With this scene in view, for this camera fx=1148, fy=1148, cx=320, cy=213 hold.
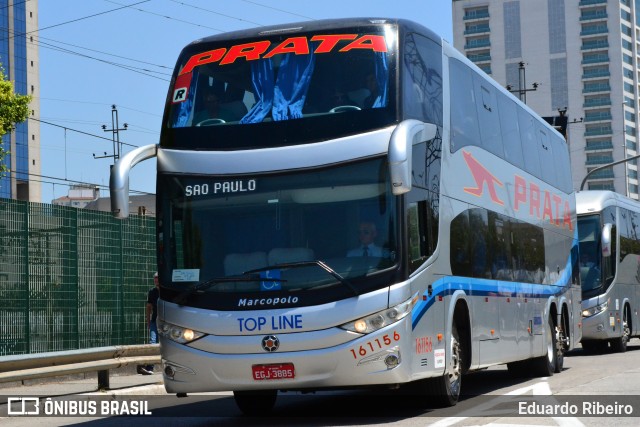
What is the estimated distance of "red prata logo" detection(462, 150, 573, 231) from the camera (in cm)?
1499

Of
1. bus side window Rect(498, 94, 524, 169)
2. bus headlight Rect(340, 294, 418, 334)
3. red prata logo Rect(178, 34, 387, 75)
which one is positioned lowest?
bus headlight Rect(340, 294, 418, 334)

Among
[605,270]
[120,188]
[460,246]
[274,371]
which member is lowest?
[274,371]

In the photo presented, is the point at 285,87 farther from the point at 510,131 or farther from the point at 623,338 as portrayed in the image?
Answer: the point at 623,338

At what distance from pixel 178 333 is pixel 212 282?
64cm

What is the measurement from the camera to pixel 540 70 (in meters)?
137

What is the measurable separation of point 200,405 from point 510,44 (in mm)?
126994

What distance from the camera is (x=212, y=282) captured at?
11.7m

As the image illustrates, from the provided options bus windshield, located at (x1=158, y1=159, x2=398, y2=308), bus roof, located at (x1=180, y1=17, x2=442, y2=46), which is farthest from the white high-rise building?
bus windshield, located at (x1=158, y1=159, x2=398, y2=308)

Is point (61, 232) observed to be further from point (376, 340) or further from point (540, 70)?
point (540, 70)

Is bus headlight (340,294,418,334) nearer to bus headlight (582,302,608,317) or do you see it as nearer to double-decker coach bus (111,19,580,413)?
double-decker coach bus (111,19,580,413)

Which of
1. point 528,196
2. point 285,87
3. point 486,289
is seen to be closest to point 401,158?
point 285,87

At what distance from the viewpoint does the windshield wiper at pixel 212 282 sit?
11.6 metres

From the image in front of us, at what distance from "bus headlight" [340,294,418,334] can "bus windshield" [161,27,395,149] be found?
188 cm

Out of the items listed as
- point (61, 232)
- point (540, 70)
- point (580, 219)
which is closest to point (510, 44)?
point (540, 70)
